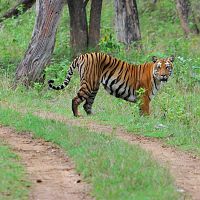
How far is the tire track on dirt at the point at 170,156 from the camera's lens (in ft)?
26.2

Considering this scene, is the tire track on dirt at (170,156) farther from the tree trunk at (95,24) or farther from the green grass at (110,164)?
the tree trunk at (95,24)

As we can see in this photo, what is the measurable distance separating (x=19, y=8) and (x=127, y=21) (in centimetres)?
357

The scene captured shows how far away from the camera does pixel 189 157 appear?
989 cm

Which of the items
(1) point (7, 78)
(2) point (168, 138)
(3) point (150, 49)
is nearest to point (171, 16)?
(3) point (150, 49)

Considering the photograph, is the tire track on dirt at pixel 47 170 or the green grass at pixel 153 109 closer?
the tire track on dirt at pixel 47 170

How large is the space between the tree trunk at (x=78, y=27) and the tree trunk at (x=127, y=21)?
1.93 m

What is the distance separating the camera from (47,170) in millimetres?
8508

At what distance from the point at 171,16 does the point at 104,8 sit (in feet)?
13.8

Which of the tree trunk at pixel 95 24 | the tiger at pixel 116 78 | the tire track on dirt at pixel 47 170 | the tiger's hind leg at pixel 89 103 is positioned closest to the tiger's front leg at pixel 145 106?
the tiger at pixel 116 78

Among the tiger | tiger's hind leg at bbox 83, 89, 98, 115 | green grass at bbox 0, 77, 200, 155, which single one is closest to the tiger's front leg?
the tiger

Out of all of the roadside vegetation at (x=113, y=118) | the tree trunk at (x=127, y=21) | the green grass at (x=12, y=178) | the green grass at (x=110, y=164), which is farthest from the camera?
the tree trunk at (x=127, y=21)

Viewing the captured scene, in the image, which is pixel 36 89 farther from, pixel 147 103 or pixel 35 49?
pixel 147 103

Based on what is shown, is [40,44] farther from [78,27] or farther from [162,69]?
[162,69]

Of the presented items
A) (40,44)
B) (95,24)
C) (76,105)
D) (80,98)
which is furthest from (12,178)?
(95,24)
